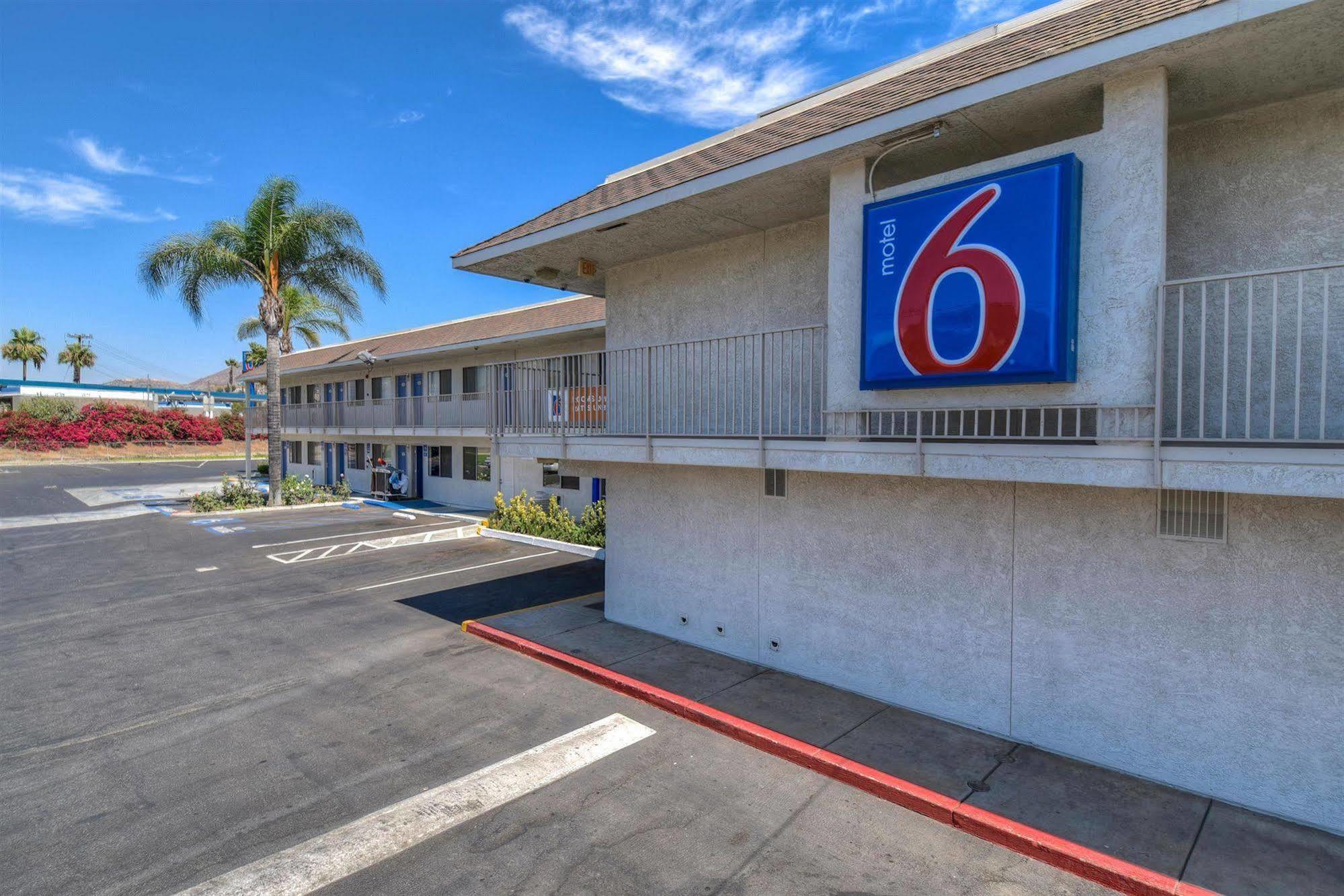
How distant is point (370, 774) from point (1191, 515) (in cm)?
753

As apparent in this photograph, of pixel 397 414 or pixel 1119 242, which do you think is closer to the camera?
pixel 1119 242

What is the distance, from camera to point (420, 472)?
26.5 metres

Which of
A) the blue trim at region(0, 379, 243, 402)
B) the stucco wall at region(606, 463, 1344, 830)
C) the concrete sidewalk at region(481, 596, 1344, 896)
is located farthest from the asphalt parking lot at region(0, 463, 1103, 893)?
the blue trim at region(0, 379, 243, 402)

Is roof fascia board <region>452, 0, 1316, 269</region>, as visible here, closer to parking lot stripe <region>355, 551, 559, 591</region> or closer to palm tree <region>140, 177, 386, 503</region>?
parking lot stripe <region>355, 551, 559, 591</region>

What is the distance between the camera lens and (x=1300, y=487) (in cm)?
426

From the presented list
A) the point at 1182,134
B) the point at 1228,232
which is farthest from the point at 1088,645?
the point at 1182,134

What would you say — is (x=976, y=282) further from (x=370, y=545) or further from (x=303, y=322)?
(x=303, y=322)

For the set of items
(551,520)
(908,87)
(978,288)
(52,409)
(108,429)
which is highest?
(908,87)

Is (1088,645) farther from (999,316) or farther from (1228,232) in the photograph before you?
(1228,232)

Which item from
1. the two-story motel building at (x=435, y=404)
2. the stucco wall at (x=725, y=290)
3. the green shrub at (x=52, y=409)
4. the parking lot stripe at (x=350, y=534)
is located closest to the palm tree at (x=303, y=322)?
the two-story motel building at (x=435, y=404)

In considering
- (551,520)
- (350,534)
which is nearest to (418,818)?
(551,520)

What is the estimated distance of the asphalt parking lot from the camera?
15.1 ft

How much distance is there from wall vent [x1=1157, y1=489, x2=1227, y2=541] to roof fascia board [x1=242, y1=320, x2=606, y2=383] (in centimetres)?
1006

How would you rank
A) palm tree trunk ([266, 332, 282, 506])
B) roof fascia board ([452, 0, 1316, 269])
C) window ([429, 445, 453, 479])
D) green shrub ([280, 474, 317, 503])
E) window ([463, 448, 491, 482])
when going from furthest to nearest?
window ([429, 445, 453, 479]) → green shrub ([280, 474, 317, 503]) → palm tree trunk ([266, 332, 282, 506]) → window ([463, 448, 491, 482]) → roof fascia board ([452, 0, 1316, 269])
